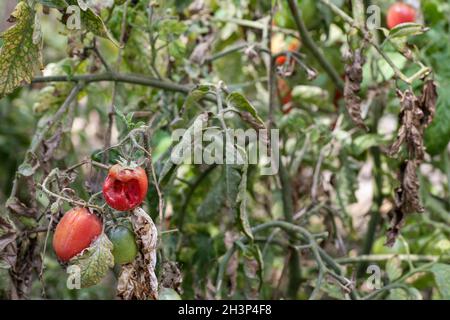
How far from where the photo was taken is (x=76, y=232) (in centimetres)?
80

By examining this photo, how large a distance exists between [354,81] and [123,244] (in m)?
0.46

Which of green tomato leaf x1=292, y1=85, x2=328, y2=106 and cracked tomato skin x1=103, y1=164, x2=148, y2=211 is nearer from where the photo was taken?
cracked tomato skin x1=103, y1=164, x2=148, y2=211

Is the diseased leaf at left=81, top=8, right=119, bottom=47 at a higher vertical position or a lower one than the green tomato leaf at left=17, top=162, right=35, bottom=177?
higher

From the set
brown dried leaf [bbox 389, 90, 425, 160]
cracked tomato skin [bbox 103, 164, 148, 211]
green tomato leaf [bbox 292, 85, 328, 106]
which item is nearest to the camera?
cracked tomato skin [bbox 103, 164, 148, 211]

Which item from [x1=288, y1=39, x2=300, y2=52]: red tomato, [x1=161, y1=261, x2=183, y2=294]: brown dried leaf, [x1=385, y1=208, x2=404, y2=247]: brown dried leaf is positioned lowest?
[x1=161, y1=261, x2=183, y2=294]: brown dried leaf

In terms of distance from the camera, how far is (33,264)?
1.04m

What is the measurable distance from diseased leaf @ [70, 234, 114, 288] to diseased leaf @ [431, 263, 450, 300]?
1.81 ft

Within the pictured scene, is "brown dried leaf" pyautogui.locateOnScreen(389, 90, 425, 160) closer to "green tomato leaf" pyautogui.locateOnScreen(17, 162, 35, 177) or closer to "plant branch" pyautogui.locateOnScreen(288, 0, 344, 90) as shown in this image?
"plant branch" pyautogui.locateOnScreen(288, 0, 344, 90)

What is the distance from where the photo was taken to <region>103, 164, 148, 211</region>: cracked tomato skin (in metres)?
0.78

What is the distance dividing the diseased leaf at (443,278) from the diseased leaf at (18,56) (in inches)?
26.2

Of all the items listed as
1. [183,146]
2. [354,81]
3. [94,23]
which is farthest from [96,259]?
[354,81]

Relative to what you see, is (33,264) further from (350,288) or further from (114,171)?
(350,288)

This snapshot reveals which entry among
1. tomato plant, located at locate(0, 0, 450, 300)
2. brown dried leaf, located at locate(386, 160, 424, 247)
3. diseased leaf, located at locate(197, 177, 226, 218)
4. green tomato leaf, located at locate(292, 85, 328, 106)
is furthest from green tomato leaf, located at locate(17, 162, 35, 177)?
green tomato leaf, located at locate(292, 85, 328, 106)

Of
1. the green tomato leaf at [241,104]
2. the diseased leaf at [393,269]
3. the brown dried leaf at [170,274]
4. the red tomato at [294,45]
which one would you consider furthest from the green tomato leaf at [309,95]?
the brown dried leaf at [170,274]
